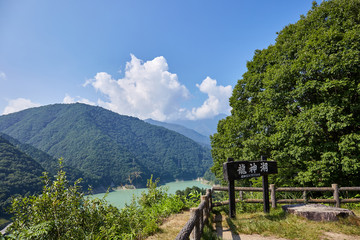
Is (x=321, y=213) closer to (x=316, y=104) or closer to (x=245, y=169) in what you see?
(x=245, y=169)

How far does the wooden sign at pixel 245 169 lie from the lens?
6.34 m

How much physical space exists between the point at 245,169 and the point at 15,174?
292 feet

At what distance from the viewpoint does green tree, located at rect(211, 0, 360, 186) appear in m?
8.57

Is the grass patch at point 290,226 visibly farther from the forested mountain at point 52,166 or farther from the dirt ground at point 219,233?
the forested mountain at point 52,166

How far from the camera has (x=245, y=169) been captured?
261 inches

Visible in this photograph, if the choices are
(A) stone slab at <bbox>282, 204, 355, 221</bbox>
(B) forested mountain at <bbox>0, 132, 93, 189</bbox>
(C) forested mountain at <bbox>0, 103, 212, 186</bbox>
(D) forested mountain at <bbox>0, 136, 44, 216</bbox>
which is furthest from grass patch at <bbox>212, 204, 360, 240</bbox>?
(C) forested mountain at <bbox>0, 103, 212, 186</bbox>

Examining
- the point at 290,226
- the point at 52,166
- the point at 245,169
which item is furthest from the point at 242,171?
the point at 52,166

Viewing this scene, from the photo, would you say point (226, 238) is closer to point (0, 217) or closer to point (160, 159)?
point (0, 217)

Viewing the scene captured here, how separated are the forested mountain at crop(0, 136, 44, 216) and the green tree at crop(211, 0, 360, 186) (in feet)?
211

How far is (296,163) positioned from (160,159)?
594ft

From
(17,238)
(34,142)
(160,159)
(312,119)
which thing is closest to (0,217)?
(17,238)

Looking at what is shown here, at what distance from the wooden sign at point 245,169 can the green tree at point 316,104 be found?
9.81ft

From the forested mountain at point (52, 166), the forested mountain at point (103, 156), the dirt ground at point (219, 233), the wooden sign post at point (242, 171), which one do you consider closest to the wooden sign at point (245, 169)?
the wooden sign post at point (242, 171)

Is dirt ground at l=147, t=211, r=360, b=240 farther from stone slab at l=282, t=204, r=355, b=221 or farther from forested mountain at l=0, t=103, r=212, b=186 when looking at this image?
forested mountain at l=0, t=103, r=212, b=186
